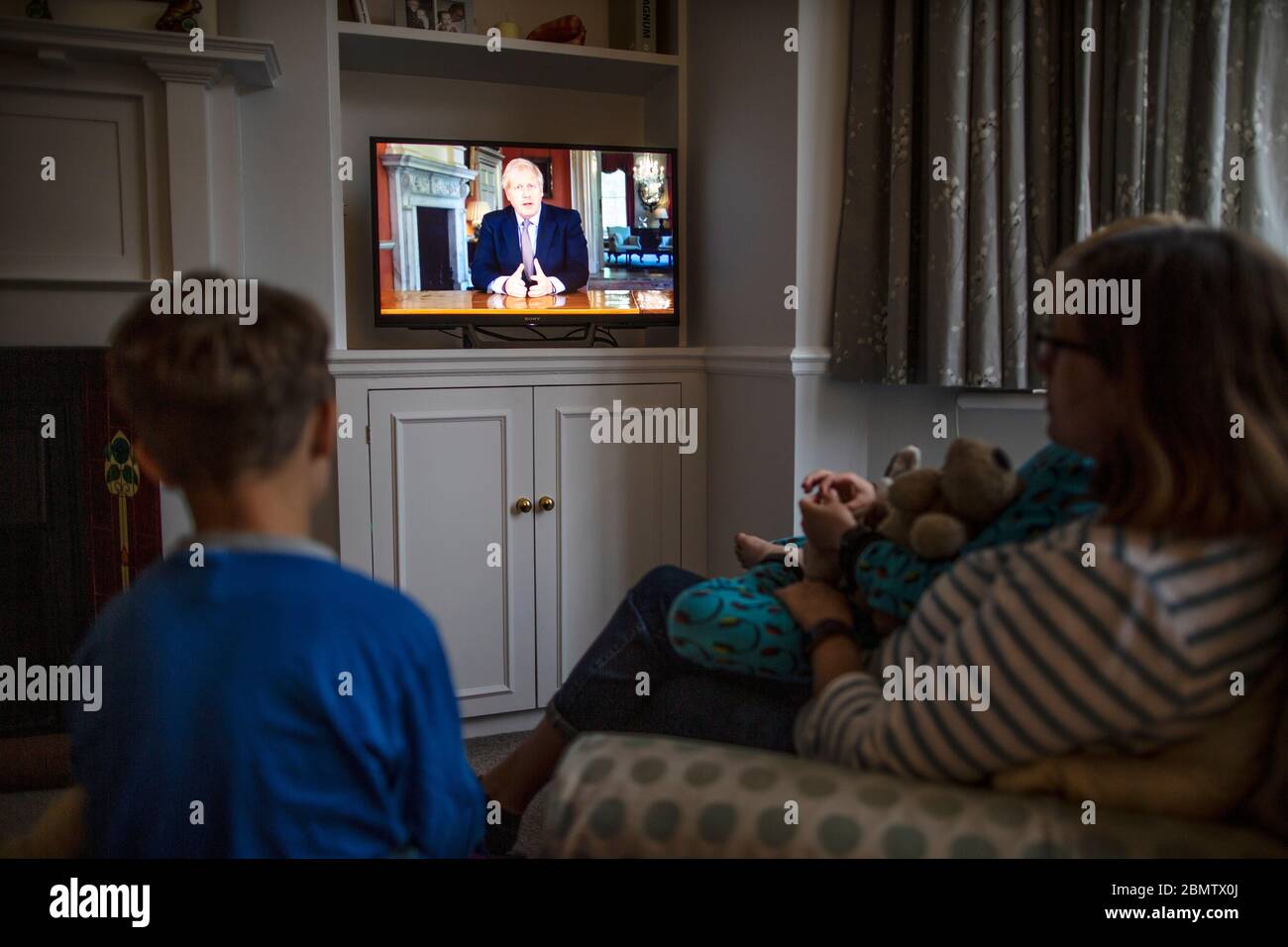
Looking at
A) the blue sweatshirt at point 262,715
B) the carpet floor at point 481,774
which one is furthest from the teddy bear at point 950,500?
the carpet floor at point 481,774

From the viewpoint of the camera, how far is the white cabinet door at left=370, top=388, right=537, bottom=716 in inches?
81.0

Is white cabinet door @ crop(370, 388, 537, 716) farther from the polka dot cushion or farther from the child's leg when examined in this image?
the polka dot cushion

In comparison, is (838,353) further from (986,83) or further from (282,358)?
(282,358)

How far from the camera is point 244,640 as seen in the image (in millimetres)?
627

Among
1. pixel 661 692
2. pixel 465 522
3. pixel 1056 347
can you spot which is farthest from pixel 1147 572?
pixel 465 522

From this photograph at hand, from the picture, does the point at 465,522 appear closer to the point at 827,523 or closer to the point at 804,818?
the point at 827,523

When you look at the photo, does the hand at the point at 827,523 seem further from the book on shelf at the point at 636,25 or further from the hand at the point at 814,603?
the book on shelf at the point at 636,25

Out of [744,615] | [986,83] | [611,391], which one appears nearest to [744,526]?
[611,391]

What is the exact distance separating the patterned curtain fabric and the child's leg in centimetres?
91

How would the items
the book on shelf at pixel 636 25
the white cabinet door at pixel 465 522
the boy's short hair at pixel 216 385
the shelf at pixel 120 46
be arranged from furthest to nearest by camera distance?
the book on shelf at pixel 636 25
the white cabinet door at pixel 465 522
the shelf at pixel 120 46
the boy's short hair at pixel 216 385

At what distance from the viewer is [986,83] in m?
1.70

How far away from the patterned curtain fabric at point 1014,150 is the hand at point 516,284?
0.76 meters

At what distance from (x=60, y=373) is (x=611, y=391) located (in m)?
1.12

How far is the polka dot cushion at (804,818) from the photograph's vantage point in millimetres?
674
